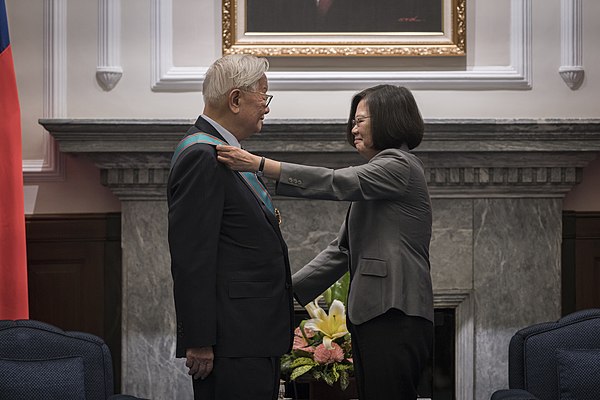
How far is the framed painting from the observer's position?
12.5ft

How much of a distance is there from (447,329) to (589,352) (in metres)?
0.96

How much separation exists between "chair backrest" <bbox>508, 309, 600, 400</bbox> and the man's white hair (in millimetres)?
1517

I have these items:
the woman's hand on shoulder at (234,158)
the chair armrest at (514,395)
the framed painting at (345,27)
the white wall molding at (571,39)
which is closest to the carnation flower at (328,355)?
the chair armrest at (514,395)

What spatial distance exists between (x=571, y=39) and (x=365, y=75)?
0.96 m

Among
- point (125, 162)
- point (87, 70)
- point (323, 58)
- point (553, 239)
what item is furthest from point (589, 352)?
point (87, 70)

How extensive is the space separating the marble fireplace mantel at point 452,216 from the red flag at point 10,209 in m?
0.24

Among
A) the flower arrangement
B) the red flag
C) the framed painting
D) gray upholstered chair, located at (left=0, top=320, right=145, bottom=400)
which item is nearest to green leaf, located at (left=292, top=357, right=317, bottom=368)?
the flower arrangement

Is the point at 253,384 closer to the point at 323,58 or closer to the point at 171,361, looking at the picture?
the point at 171,361

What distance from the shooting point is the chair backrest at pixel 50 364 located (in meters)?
2.87

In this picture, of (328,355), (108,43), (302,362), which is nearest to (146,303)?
(302,362)

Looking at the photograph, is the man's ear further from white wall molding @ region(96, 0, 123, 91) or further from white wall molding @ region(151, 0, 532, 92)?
white wall molding @ region(96, 0, 123, 91)

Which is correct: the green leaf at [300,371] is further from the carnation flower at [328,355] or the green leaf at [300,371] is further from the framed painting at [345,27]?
the framed painting at [345,27]

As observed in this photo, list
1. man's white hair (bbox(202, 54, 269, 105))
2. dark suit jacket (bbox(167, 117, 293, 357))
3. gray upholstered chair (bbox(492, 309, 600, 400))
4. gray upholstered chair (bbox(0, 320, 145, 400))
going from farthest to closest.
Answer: gray upholstered chair (bbox(492, 309, 600, 400)) → gray upholstered chair (bbox(0, 320, 145, 400)) → man's white hair (bbox(202, 54, 269, 105)) → dark suit jacket (bbox(167, 117, 293, 357))

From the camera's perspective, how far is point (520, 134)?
363 cm
